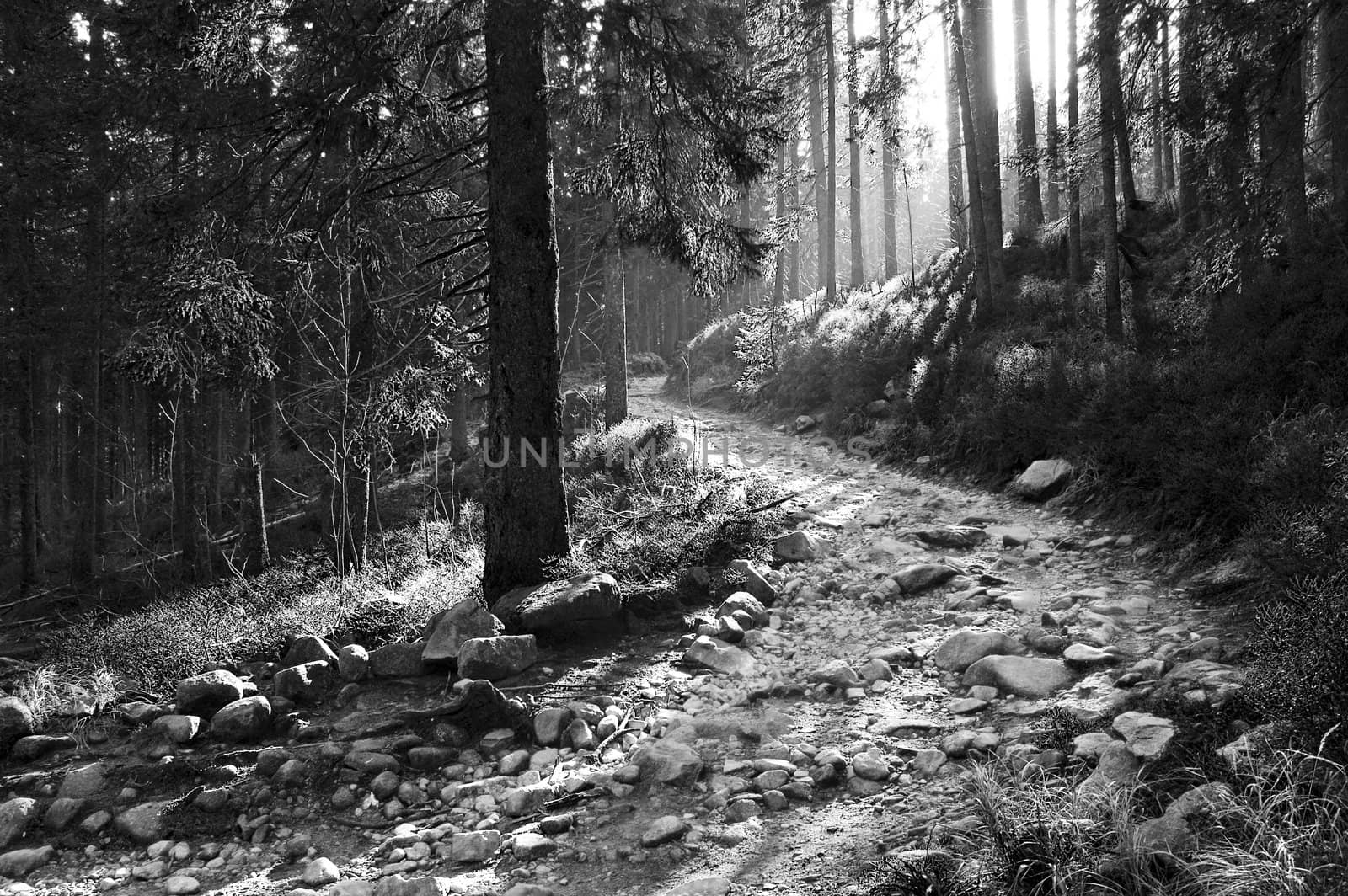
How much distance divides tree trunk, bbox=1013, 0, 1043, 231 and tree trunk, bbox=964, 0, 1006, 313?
2.06 m

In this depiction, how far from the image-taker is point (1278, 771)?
2.91 meters

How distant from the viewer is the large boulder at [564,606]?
6.11 meters

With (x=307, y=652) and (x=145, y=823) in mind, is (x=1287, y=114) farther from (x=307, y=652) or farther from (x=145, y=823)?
(x=145, y=823)

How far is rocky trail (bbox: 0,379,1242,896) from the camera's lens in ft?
11.8

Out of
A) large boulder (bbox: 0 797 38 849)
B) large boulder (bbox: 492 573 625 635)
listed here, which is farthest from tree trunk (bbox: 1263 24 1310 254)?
large boulder (bbox: 0 797 38 849)

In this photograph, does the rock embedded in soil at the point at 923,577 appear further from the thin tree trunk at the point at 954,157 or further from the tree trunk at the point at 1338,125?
the thin tree trunk at the point at 954,157

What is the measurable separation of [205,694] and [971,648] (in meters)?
5.05

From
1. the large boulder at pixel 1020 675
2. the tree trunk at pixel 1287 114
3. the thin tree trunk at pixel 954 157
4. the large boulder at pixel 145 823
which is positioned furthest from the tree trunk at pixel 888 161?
the large boulder at pixel 145 823

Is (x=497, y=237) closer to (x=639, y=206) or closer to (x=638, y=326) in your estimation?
(x=639, y=206)

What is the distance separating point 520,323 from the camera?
22.5 ft

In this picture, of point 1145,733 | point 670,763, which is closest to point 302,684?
point 670,763

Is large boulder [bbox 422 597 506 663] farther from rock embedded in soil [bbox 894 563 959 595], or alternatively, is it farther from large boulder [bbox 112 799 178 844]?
rock embedded in soil [bbox 894 563 959 595]

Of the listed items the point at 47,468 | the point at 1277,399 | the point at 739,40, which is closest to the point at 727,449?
the point at 739,40

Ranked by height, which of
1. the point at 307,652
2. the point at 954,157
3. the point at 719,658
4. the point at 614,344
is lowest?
the point at 719,658
